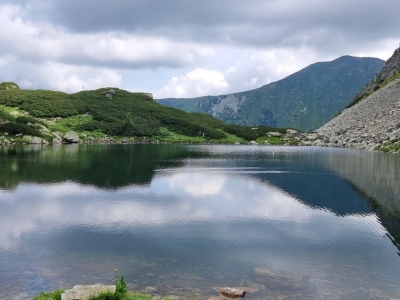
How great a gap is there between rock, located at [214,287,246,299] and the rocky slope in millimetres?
105038

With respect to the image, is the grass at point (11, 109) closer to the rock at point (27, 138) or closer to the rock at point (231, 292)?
the rock at point (27, 138)

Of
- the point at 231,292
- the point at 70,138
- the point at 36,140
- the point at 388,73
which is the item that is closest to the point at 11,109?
the point at 70,138

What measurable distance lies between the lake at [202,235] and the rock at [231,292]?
62cm

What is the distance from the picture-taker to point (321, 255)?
24578 millimetres

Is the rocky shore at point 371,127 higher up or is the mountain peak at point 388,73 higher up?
the mountain peak at point 388,73

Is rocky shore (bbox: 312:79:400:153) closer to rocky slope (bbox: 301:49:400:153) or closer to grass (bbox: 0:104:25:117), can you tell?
rocky slope (bbox: 301:49:400:153)

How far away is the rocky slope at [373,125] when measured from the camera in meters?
122

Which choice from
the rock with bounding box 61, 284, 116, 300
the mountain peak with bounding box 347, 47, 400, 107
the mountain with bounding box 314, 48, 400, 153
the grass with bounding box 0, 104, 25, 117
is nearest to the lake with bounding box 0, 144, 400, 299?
the rock with bounding box 61, 284, 116, 300

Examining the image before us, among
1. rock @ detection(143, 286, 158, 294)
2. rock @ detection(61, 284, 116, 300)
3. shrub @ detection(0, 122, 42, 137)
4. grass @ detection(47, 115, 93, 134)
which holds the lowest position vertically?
rock @ detection(143, 286, 158, 294)

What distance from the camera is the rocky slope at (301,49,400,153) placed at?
12169cm

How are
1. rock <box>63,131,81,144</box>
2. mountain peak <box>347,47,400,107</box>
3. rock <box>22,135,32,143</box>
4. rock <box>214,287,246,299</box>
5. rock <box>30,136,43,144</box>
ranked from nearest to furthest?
rock <box>214,287,246,299</box>, rock <box>22,135,32,143</box>, rock <box>30,136,43,144</box>, rock <box>63,131,81,144</box>, mountain peak <box>347,47,400,107</box>

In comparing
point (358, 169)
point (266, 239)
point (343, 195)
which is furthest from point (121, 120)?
point (266, 239)

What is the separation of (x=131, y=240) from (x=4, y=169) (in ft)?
→ 153

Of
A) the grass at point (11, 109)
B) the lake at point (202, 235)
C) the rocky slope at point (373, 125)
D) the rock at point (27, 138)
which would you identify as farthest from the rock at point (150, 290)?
the grass at point (11, 109)
